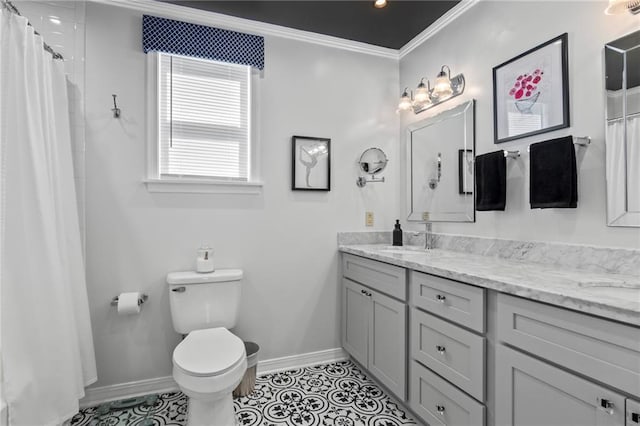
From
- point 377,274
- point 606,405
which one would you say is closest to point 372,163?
point 377,274

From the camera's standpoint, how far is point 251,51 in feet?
7.76

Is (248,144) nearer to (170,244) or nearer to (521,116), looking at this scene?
(170,244)

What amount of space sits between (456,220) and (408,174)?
63cm

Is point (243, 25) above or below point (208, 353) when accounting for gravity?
above

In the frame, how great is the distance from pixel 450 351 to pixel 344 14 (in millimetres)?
2152

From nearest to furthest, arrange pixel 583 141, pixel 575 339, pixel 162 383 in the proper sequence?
1. pixel 575 339
2. pixel 583 141
3. pixel 162 383

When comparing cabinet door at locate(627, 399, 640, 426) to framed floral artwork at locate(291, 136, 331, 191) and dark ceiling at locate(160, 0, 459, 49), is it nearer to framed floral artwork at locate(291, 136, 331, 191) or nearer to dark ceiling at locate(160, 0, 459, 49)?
framed floral artwork at locate(291, 136, 331, 191)

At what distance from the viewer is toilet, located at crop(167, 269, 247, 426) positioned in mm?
1566

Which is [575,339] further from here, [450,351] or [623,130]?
[623,130]

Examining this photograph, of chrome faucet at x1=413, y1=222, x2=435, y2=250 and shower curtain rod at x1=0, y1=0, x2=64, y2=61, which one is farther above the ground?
shower curtain rod at x1=0, y1=0, x2=64, y2=61

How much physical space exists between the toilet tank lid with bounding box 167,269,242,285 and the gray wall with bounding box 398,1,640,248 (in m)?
1.46

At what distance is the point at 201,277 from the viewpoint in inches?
82.6

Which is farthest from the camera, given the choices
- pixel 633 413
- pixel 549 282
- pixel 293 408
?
pixel 293 408

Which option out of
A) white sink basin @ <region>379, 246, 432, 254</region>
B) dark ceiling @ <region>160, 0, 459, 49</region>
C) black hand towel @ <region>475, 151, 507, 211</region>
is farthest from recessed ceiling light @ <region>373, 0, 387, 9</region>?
white sink basin @ <region>379, 246, 432, 254</region>
